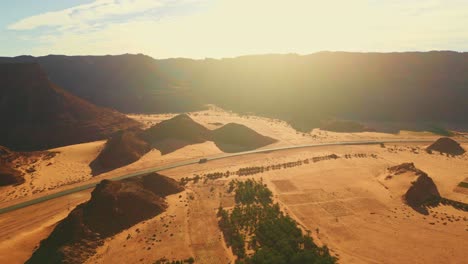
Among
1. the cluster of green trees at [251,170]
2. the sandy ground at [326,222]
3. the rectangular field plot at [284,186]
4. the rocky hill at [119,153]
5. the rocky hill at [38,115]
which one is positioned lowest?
the sandy ground at [326,222]

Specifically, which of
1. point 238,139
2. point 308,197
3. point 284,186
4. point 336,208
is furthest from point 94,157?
point 336,208

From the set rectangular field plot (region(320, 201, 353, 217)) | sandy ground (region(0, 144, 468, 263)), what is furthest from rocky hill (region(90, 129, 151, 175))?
rectangular field plot (region(320, 201, 353, 217))

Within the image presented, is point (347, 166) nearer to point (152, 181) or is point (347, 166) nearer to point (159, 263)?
point (152, 181)

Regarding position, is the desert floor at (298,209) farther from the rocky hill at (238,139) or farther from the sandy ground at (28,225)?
the rocky hill at (238,139)

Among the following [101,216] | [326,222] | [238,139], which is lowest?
[326,222]

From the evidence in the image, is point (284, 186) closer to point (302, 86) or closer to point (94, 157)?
point (94, 157)

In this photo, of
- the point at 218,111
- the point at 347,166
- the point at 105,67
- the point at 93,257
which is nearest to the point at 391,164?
the point at 347,166

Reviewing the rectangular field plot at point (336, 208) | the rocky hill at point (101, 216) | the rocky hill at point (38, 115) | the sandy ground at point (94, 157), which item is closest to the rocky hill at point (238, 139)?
the sandy ground at point (94, 157)
